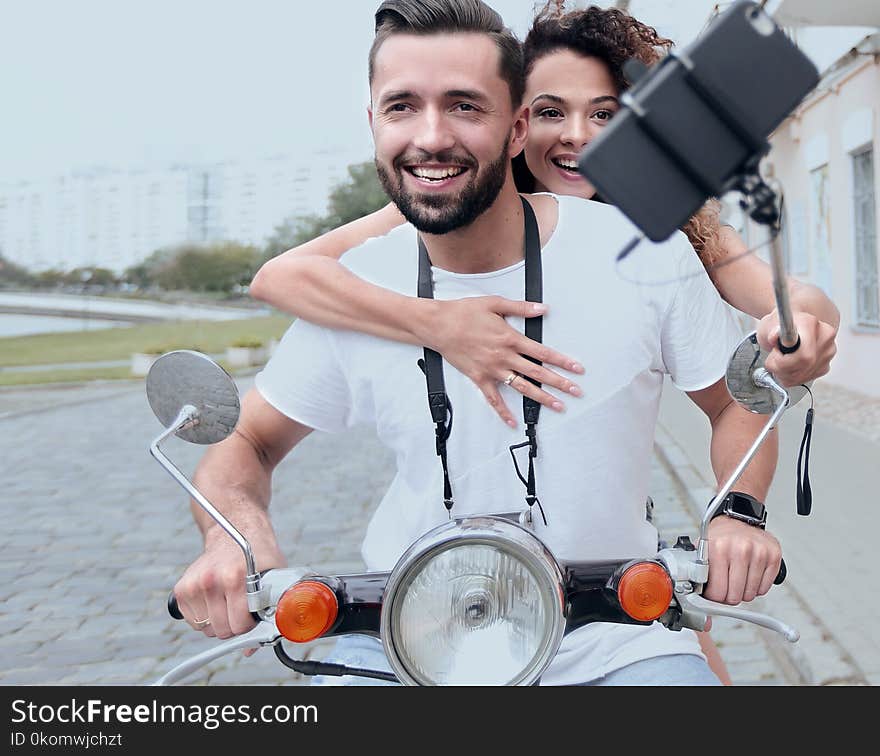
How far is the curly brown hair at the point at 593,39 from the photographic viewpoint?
199 cm

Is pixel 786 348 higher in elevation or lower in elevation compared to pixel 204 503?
higher

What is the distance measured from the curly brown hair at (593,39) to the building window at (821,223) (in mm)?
10447

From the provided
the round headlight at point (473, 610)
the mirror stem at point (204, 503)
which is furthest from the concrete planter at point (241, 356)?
the round headlight at point (473, 610)

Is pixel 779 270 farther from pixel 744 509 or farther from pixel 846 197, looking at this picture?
pixel 846 197

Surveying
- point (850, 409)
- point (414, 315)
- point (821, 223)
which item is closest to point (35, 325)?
point (821, 223)

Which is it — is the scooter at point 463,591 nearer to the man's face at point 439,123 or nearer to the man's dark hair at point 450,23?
the man's face at point 439,123

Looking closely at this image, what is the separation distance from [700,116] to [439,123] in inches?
27.2

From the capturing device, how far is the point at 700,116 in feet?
2.58

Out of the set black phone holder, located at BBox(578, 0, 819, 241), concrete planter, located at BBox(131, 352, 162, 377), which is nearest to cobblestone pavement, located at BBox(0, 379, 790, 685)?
black phone holder, located at BBox(578, 0, 819, 241)

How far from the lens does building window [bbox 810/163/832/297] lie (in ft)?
38.7

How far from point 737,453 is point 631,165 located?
104cm

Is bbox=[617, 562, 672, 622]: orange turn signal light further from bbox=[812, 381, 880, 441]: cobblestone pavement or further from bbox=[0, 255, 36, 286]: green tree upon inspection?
bbox=[0, 255, 36, 286]: green tree
